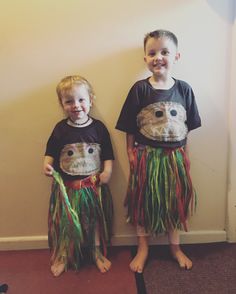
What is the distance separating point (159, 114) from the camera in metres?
1.32

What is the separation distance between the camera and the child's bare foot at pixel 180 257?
140 centimetres

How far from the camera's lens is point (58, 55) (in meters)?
1.39

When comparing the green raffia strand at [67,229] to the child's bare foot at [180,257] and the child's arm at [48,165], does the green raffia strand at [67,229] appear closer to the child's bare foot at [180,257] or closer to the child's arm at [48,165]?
the child's arm at [48,165]

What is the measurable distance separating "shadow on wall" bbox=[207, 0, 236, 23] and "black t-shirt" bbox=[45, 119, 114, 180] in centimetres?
70

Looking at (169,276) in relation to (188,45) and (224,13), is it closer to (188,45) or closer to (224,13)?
(188,45)

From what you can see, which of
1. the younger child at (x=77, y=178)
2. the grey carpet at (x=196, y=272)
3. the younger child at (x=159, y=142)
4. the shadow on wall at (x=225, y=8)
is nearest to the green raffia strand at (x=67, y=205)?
the younger child at (x=77, y=178)

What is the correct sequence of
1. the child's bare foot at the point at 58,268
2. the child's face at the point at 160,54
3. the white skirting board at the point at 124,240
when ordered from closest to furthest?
1. the child's face at the point at 160,54
2. the child's bare foot at the point at 58,268
3. the white skirting board at the point at 124,240

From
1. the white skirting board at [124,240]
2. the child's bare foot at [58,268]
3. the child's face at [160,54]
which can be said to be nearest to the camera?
the child's face at [160,54]

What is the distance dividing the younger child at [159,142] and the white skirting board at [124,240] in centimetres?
15

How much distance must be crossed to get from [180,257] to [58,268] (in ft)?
1.78

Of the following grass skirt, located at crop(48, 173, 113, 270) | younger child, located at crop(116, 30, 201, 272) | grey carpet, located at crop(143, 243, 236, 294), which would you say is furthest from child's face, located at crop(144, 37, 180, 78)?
grey carpet, located at crop(143, 243, 236, 294)

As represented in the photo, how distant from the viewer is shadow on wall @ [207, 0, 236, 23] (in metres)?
1.36

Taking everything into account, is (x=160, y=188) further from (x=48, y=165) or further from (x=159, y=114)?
(x=48, y=165)

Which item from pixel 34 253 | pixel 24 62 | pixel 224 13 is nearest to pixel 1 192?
pixel 34 253
